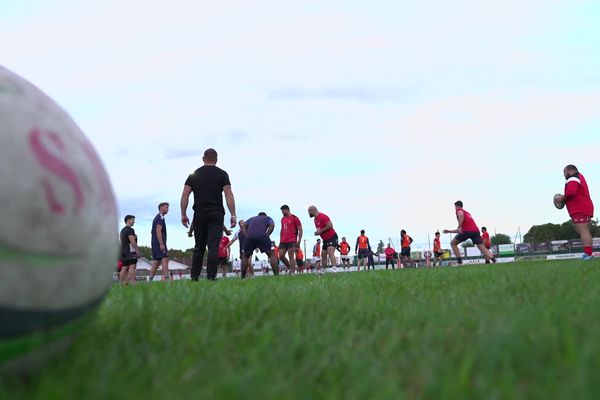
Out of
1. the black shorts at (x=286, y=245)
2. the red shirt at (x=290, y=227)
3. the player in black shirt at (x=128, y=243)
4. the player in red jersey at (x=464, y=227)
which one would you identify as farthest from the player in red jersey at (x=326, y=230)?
the player in black shirt at (x=128, y=243)

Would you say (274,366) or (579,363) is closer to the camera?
(579,363)

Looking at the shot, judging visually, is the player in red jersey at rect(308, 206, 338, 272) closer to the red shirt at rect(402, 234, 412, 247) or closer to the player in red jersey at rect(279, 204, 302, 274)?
the player in red jersey at rect(279, 204, 302, 274)

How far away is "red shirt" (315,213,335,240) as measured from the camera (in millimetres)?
16875

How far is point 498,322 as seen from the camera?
9.18 feet

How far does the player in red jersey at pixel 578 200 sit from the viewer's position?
1257cm

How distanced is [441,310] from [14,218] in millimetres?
2507

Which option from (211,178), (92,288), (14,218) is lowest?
(92,288)

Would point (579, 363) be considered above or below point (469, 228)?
below

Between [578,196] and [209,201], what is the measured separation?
8.75 metres

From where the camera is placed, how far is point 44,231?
2.01 meters

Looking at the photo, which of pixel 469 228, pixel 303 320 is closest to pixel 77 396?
pixel 303 320

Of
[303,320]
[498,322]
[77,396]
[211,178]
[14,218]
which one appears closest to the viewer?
[77,396]

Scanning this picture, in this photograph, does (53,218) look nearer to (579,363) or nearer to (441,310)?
(579,363)

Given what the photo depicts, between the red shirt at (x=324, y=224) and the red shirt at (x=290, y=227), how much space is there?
72 cm
